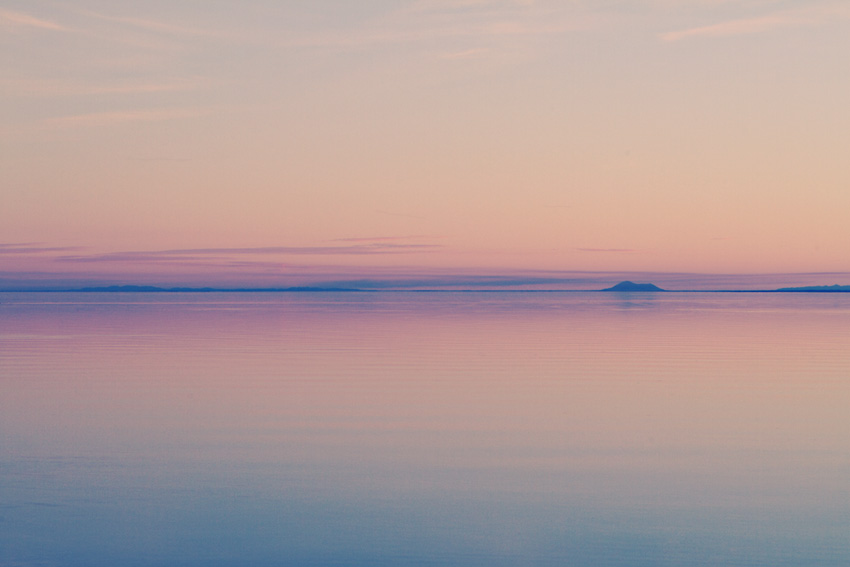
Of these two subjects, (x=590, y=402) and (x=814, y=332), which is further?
(x=814, y=332)

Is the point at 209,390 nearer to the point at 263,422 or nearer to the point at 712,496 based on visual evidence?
the point at 263,422

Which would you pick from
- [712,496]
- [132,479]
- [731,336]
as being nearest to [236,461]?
[132,479]

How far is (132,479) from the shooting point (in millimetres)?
8312

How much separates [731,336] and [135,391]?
2088 centimetres

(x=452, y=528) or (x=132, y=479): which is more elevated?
(x=132, y=479)

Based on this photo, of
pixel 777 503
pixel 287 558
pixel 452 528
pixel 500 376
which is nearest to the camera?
pixel 287 558

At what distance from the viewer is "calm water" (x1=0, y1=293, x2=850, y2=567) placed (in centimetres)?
643

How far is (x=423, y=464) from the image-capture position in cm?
898

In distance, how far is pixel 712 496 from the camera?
7.72 m

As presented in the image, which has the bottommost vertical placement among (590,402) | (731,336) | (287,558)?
(287,558)

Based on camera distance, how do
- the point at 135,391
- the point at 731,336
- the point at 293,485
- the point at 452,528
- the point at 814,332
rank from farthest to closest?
the point at 814,332 → the point at 731,336 → the point at 135,391 → the point at 293,485 → the point at 452,528

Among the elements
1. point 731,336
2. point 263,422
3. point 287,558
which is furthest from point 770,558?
point 731,336

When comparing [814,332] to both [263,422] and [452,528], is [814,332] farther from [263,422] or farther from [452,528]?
[452,528]

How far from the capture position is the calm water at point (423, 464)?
21.1 ft
